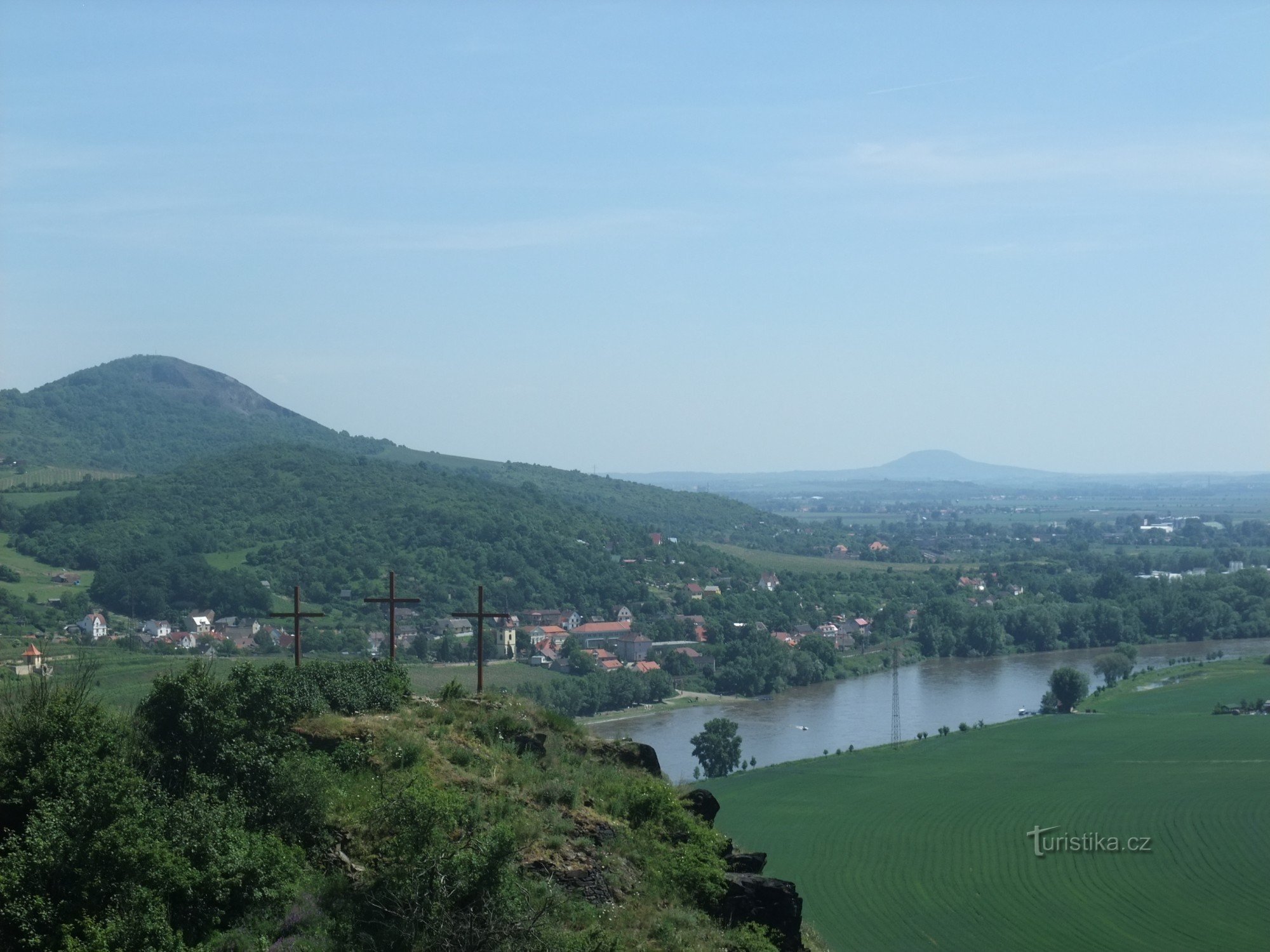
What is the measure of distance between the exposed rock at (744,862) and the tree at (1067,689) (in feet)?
129

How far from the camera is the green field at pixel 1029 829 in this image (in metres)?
22.0

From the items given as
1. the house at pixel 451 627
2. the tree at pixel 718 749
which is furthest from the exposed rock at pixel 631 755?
the house at pixel 451 627

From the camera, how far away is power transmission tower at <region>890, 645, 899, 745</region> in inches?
1705

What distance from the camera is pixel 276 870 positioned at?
872 centimetres

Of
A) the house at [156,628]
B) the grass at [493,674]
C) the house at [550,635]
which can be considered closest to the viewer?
the grass at [493,674]

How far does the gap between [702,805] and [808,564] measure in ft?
307

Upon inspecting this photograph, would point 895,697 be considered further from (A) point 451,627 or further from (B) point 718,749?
(A) point 451,627

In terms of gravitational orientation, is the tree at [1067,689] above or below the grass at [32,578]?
below

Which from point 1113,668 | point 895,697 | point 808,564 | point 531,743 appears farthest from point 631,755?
point 808,564

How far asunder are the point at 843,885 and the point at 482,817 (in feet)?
57.6

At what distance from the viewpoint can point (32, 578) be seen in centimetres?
5791

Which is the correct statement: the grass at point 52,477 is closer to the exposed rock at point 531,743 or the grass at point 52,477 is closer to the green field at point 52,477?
the green field at point 52,477

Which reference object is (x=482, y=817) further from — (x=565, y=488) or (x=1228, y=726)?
(x=565, y=488)

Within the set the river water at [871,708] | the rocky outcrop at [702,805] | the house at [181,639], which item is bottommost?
the river water at [871,708]
